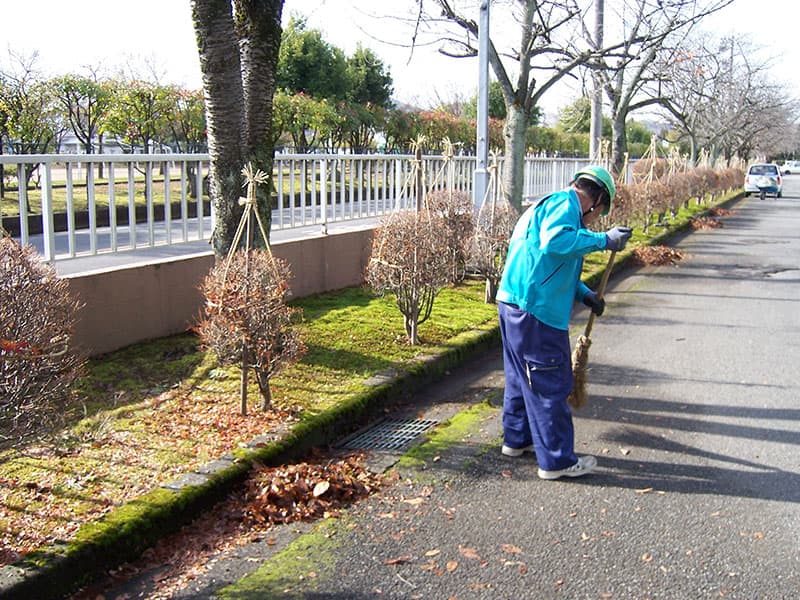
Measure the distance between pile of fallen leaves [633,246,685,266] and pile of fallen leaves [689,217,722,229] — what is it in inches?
317

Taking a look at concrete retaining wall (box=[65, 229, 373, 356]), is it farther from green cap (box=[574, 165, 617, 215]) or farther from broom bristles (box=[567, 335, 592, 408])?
green cap (box=[574, 165, 617, 215])

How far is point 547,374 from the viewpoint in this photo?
4.73 metres

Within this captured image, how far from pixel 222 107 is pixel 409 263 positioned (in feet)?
6.91

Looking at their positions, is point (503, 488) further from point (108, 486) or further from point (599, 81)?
point (599, 81)

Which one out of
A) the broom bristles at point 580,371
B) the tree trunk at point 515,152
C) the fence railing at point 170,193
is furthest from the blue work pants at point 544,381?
the tree trunk at point 515,152

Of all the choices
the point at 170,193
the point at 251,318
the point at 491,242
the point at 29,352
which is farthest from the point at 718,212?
the point at 29,352

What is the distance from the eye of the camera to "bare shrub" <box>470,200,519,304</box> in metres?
9.41

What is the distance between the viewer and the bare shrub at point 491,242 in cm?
941

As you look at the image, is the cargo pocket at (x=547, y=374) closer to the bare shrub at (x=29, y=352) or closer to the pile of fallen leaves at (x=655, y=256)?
the bare shrub at (x=29, y=352)

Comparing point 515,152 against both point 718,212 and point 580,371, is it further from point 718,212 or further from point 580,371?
point 718,212

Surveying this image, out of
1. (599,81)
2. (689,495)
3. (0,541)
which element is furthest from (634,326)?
(599,81)

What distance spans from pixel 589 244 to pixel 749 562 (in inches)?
69.8

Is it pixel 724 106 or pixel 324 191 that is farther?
pixel 724 106

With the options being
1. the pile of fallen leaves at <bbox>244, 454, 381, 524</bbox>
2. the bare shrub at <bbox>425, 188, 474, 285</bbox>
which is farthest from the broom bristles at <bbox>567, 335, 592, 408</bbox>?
the bare shrub at <bbox>425, 188, 474, 285</bbox>
